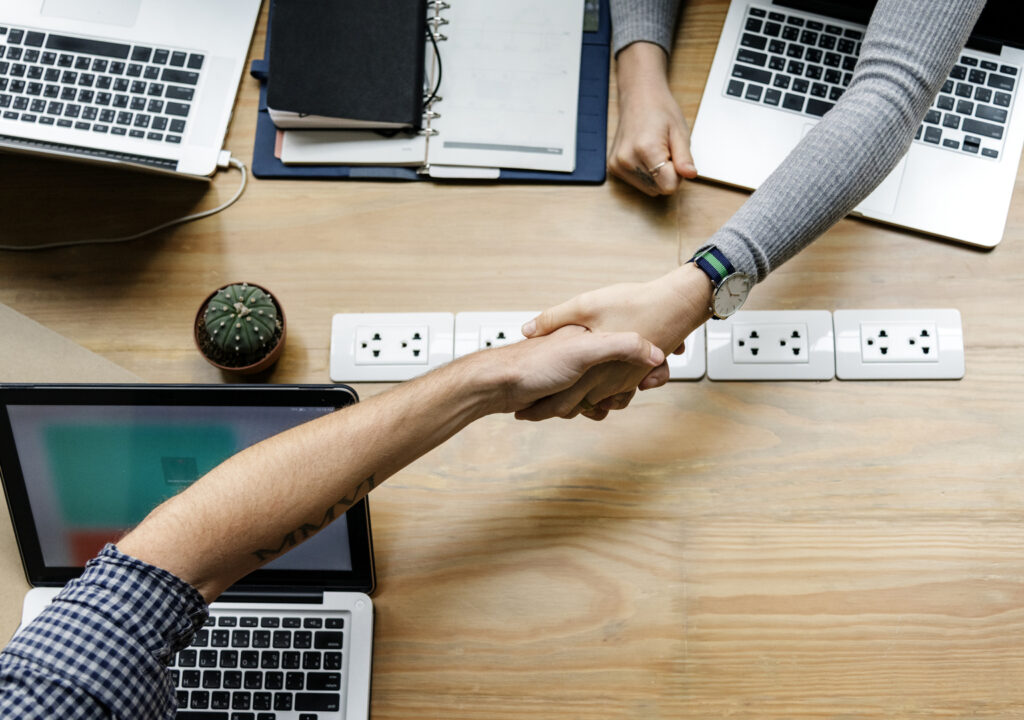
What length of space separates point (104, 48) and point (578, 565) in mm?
813

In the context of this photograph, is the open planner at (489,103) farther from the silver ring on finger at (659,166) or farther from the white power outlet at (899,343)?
the white power outlet at (899,343)

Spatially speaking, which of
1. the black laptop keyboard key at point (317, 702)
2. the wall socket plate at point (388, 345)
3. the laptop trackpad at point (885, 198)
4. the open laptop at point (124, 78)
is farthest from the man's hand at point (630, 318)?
the open laptop at point (124, 78)

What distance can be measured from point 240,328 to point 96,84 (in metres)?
0.37

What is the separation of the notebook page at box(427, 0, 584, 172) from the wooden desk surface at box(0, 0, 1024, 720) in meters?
0.04

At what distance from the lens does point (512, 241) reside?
1028 mm

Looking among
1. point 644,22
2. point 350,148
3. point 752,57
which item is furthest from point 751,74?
point 350,148

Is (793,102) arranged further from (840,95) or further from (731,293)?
(731,293)

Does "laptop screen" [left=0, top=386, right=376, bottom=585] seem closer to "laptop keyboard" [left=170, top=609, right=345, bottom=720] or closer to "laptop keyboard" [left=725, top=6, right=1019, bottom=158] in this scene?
"laptop keyboard" [left=170, top=609, right=345, bottom=720]

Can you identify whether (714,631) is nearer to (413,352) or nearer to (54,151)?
(413,352)

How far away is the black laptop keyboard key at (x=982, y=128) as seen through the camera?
995mm

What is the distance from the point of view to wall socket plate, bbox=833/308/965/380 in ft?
3.12

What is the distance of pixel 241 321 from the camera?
3.01ft

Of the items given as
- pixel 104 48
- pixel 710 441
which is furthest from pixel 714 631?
pixel 104 48

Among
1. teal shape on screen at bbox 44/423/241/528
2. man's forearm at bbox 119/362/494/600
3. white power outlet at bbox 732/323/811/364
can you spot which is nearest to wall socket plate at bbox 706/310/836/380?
white power outlet at bbox 732/323/811/364
